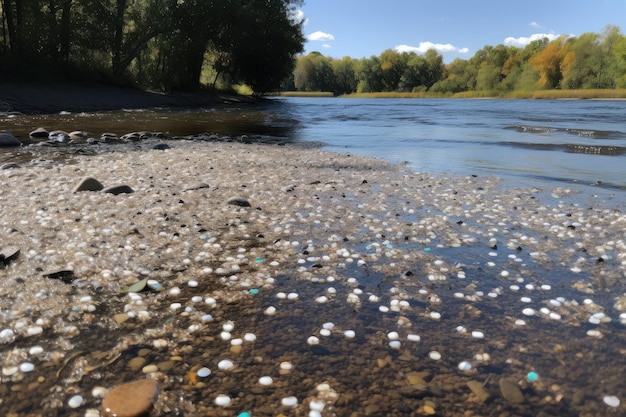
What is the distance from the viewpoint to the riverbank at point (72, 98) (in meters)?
28.0

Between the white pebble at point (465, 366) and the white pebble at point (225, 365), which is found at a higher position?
the white pebble at point (465, 366)

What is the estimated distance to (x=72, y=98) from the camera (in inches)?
1272

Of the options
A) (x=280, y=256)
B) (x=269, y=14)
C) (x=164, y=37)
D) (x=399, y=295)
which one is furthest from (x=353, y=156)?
(x=269, y=14)

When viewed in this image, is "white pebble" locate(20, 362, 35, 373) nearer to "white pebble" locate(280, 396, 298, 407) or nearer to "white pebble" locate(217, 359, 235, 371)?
"white pebble" locate(217, 359, 235, 371)

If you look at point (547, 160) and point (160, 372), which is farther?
point (547, 160)

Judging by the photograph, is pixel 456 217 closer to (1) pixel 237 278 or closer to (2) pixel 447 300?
(2) pixel 447 300

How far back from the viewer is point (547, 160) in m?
13.9

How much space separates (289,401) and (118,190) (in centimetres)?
611

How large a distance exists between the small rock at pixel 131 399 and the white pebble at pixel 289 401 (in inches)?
31.0

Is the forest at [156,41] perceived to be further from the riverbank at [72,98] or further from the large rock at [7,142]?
the large rock at [7,142]

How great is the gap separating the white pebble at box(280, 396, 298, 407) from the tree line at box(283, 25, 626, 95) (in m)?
90.2

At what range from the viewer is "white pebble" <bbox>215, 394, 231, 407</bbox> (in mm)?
2893

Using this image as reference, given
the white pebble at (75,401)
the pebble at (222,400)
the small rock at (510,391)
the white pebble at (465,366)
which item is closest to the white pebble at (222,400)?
the pebble at (222,400)

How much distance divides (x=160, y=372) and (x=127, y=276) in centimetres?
182
